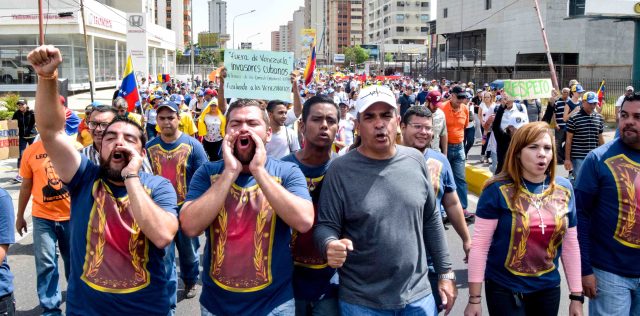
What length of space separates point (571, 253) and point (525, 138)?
Answer: 0.69m

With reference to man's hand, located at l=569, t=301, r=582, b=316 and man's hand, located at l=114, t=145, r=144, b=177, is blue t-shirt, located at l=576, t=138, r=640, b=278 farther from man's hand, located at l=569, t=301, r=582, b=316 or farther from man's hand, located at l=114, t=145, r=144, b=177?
man's hand, located at l=114, t=145, r=144, b=177

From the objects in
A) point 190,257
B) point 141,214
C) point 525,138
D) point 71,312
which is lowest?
point 190,257

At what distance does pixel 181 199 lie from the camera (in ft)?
19.2

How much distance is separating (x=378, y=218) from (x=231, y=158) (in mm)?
763

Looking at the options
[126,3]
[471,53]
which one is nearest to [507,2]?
[471,53]

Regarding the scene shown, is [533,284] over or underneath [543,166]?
underneath

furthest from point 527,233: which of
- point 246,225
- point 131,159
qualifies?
point 131,159

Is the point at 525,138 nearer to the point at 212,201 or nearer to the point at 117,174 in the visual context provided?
the point at 212,201

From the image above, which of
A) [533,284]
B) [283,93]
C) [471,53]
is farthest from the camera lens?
[471,53]

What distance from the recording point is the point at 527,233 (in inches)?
133

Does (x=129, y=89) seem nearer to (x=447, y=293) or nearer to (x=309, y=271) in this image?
(x=309, y=271)

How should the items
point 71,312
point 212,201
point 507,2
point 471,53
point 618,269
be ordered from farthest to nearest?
1. point 471,53
2. point 507,2
3. point 618,269
4. point 71,312
5. point 212,201

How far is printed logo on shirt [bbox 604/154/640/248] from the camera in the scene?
3631mm

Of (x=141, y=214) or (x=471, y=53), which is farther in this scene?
(x=471, y=53)
